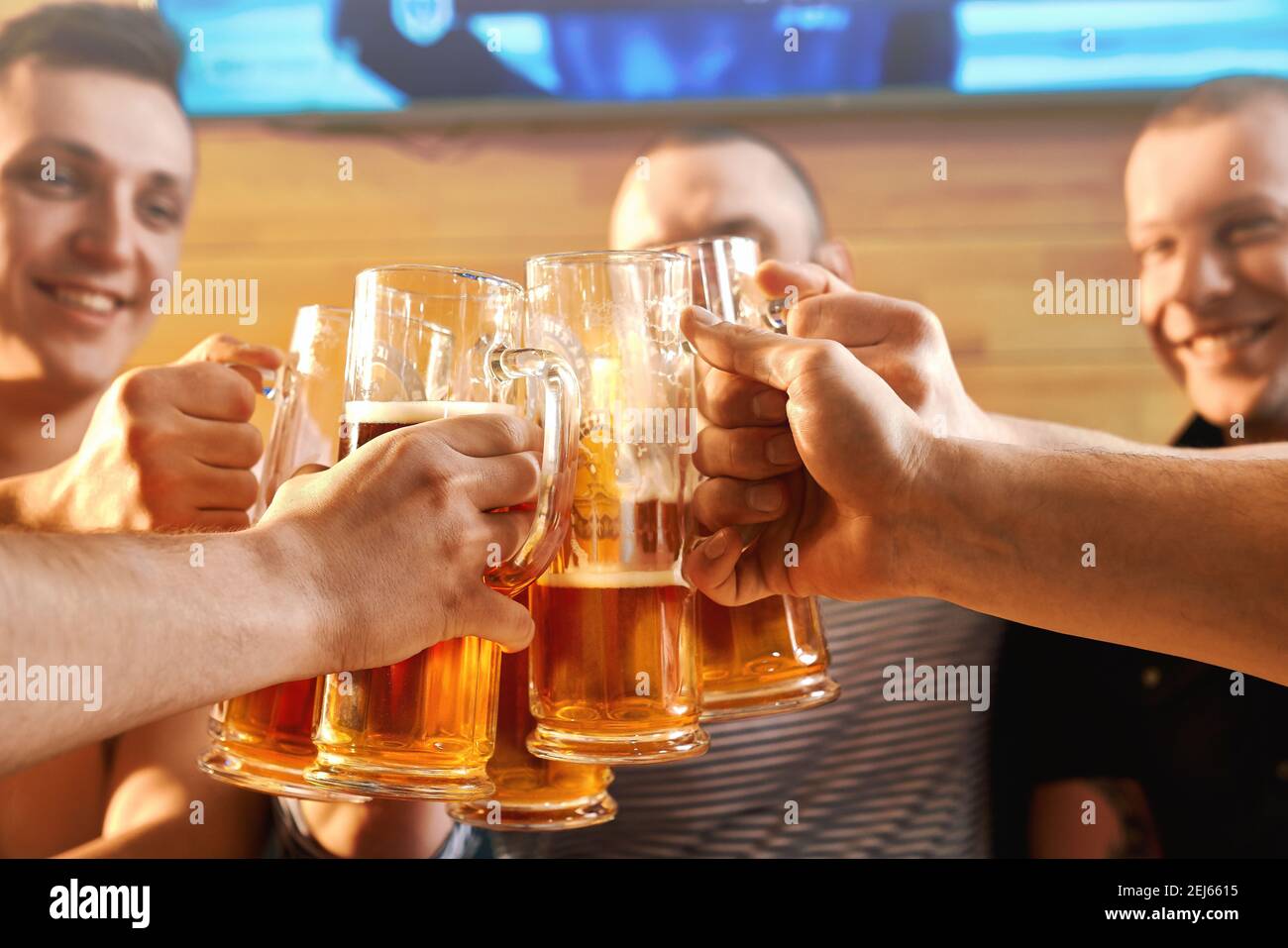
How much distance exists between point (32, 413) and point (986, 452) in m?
1.95

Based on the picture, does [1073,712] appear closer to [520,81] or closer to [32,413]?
[520,81]

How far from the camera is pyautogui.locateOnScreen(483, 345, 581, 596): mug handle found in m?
0.62

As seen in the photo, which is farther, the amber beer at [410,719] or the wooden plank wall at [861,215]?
the wooden plank wall at [861,215]

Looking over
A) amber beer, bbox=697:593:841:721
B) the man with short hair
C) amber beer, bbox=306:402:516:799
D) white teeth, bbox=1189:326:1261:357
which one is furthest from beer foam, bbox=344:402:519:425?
white teeth, bbox=1189:326:1261:357

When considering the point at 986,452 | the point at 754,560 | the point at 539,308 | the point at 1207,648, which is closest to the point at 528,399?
the point at 539,308

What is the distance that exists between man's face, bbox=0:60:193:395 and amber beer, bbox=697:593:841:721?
68.6 inches

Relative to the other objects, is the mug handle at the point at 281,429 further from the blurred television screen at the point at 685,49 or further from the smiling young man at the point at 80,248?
the blurred television screen at the point at 685,49

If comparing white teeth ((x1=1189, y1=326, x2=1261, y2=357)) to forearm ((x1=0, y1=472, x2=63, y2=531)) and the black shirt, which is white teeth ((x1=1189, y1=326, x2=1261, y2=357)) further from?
forearm ((x1=0, y1=472, x2=63, y2=531))

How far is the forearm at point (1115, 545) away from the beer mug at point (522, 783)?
294 millimetres

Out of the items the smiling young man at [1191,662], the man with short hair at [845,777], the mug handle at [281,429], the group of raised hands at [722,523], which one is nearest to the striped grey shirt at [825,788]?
the man with short hair at [845,777]

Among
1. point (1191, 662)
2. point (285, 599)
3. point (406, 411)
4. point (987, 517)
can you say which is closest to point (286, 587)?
point (285, 599)

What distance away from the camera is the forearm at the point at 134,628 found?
0.50 meters

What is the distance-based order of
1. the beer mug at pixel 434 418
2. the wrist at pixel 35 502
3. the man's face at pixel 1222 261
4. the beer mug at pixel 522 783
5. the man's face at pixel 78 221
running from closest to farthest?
the beer mug at pixel 434 418
the beer mug at pixel 522 783
the wrist at pixel 35 502
the man's face at pixel 1222 261
the man's face at pixel 78 221

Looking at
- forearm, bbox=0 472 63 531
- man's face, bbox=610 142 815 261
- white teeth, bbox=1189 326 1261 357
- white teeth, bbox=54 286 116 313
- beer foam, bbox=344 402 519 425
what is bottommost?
forearm, bbox=0 472 63 531
